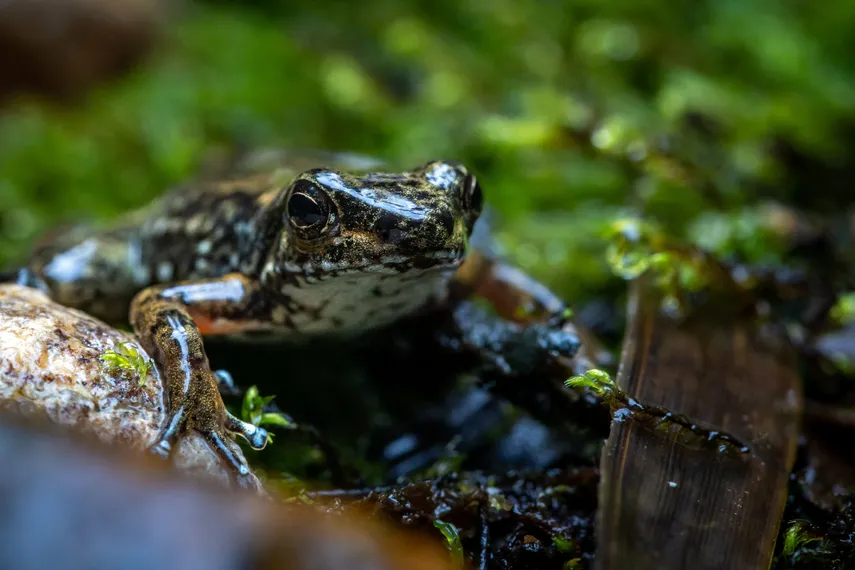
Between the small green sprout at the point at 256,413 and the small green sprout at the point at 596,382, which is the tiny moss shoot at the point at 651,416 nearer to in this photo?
the small green sprout at the point at 596,382

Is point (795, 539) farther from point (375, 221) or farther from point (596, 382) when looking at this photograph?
point (375, 221)

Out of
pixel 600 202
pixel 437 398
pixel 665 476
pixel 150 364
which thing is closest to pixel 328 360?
pixel 437 398

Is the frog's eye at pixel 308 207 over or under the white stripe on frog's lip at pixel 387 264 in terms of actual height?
over

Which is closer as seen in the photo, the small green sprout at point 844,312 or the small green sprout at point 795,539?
the small green sprout at point 795,539

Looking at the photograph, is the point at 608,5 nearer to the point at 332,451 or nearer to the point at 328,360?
the point at 328,360

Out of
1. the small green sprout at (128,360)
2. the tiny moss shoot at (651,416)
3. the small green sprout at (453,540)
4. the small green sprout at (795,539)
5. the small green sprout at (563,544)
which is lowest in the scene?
the small green sprout at (453,540)

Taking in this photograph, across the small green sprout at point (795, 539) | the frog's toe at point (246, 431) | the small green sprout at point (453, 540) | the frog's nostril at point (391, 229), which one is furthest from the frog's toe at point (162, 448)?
the small green sprout at point (795, 539)
